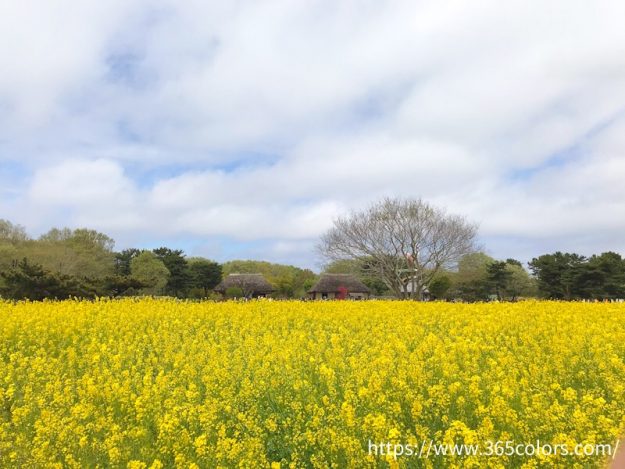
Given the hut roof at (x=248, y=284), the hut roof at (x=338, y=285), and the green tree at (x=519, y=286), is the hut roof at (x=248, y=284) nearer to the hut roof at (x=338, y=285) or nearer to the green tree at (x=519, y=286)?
the hut roof at (x=338, y=285)

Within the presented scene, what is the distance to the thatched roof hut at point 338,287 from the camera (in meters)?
46.7

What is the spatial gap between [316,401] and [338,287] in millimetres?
42069

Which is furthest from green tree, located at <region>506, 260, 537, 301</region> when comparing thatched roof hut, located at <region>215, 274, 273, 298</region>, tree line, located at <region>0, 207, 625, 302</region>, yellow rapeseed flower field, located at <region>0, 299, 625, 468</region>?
yellow rapeseed flower field, located at <region>0, 299, 625, 468</region>

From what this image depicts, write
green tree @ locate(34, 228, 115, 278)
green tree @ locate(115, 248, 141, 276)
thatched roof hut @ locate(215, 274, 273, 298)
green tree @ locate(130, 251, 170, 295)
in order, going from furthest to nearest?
green tree @ locate(115, 248, 141, 276), green tree @ locate(130, 251, 170, 295), thatched roof hut @ locate(215, 274, 273, 298), green tree @ locate(34, 228, 115, 278)

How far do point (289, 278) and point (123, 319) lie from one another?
45.4 m

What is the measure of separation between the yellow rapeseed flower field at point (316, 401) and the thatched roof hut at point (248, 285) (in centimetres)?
3976

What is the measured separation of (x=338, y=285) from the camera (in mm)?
46750

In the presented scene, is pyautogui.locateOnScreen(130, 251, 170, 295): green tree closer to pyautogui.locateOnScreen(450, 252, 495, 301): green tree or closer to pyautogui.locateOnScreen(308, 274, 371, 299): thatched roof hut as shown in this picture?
pyautogui.locateOnScreen(308, 274, 371, 299): thatched roof hut

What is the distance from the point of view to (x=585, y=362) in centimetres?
575

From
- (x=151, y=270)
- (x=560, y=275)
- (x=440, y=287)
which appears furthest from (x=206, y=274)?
(x=560, y=275)

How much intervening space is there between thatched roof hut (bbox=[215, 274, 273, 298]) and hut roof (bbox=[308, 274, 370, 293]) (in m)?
5.00

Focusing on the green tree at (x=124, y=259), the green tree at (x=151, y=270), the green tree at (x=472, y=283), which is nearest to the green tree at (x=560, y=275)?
the green tree at (x=472, y=283)

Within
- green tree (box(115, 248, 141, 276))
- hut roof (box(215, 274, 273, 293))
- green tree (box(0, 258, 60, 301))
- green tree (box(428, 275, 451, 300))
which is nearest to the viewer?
green tree (box(0, 258, 60, 301))

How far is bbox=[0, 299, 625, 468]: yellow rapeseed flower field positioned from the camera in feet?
12.0
